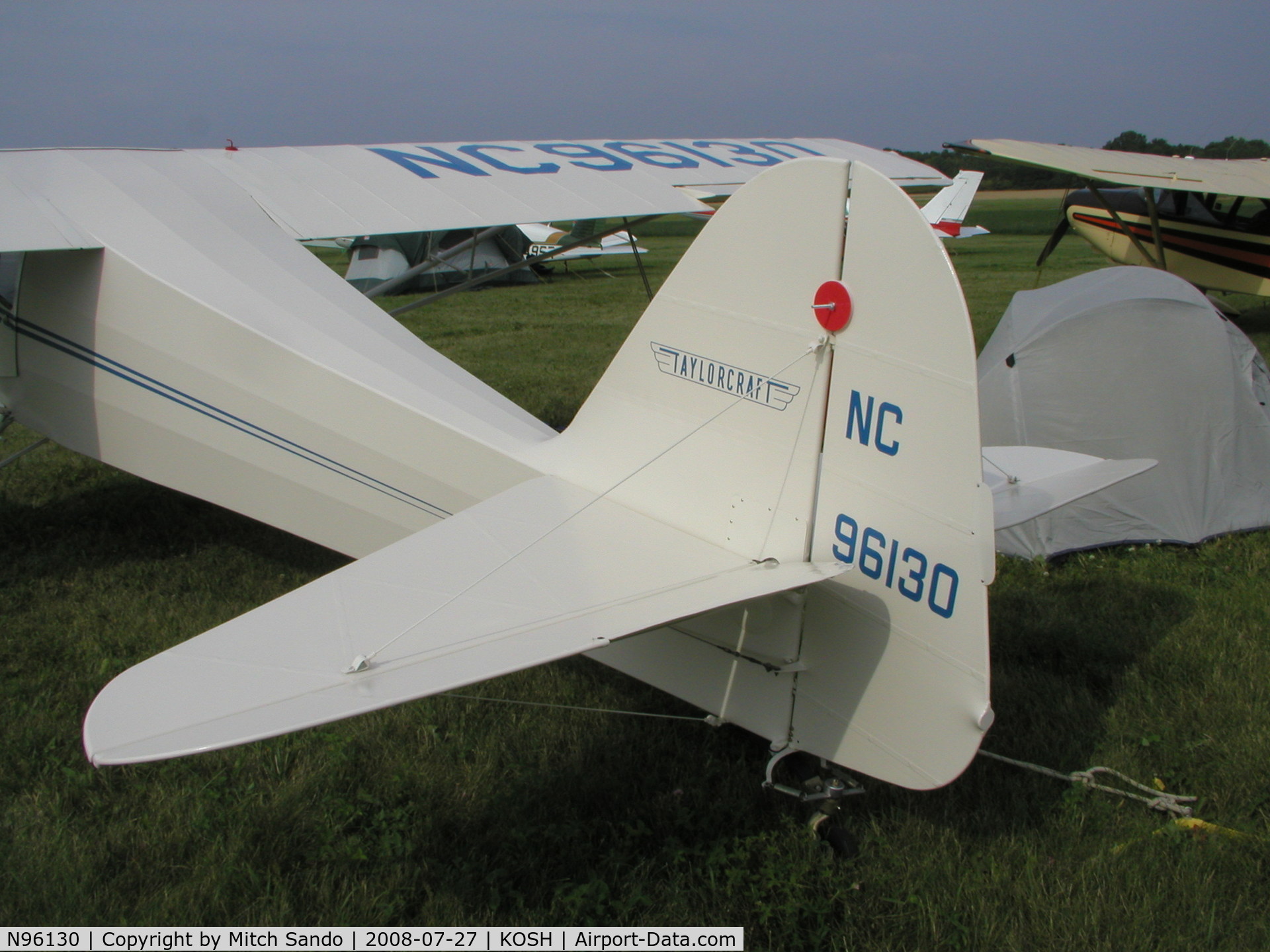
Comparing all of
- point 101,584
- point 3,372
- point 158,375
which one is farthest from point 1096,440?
point 3,372

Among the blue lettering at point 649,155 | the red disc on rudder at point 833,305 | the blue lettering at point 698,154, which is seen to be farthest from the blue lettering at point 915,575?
the blue lettering at point 698,154

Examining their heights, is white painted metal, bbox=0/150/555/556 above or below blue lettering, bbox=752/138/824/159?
below

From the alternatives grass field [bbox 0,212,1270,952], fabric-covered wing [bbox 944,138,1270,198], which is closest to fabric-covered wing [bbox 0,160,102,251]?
grass field [bbox 0,212,1270,952]

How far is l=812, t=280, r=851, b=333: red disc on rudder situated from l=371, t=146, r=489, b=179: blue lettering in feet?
15.1

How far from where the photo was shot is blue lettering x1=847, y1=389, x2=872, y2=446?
2684 millimetres

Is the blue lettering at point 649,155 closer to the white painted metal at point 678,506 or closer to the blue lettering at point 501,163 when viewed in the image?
the blue lettering at point 501,163

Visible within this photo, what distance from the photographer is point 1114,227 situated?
16.8 meters

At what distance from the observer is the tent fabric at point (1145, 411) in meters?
5.77

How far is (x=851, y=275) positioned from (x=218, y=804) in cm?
288

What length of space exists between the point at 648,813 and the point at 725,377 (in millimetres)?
1600

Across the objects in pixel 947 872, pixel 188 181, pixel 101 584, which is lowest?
pixel 101 584

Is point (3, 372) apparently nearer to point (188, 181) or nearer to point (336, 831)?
point (188, 181)

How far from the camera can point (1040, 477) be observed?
3551 mm

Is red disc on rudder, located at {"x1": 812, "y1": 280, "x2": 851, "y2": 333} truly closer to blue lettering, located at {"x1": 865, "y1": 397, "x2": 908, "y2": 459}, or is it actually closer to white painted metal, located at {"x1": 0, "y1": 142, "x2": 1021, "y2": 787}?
white painted metal, located at {"x1": 0, "y1": 142, "x2": 1021, "y2": 787}
